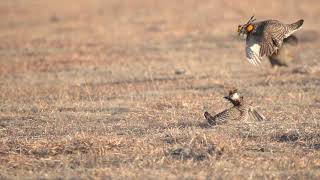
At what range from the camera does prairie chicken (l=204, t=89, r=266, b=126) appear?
9047 millimetres

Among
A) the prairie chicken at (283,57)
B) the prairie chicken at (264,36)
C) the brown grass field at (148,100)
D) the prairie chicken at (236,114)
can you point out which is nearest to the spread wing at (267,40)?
the prairie chicken at (264,36)

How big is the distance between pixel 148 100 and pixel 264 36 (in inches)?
87.9

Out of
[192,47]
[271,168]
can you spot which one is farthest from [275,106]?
[192,47]

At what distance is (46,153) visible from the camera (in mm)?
7816

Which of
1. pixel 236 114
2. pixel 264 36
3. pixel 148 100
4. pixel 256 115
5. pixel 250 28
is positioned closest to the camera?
pixel 236 114

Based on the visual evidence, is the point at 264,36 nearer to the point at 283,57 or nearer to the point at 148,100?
the point at 148,100

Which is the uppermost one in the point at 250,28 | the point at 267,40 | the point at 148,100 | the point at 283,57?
the point at 250,28

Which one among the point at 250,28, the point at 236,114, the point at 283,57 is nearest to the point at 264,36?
the point at 250,28

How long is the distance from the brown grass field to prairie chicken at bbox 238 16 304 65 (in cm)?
79

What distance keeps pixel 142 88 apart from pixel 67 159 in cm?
551

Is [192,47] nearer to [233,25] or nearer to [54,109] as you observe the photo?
[233,25]

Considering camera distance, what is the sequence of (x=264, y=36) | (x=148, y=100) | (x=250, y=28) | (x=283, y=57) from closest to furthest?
(x=264, y=36) → (x=250, y=28) → (x=148, y=100) → (x=283, y=57)

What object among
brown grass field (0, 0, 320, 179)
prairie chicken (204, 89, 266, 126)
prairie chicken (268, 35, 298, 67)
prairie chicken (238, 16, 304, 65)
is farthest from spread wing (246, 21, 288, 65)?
prairie chicken (268, 35, 298, 67)

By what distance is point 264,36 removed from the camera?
396 inches
